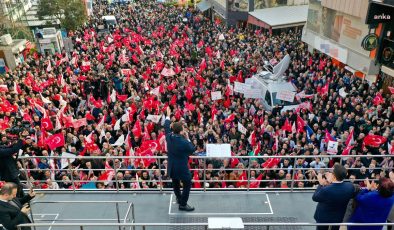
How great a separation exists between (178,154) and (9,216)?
3.04 metres

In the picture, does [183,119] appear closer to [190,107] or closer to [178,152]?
[190,107]

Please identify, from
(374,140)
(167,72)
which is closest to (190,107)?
(167,72)

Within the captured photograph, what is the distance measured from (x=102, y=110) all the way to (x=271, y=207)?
1047cm

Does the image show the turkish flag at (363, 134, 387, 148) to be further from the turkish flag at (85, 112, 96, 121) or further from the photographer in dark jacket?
the turkish flag at (85, 112, 96, 121)

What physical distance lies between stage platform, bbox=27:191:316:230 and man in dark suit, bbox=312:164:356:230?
5.89 feet

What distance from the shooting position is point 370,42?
2031cm

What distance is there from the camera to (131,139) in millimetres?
13961

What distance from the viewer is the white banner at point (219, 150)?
805 cm

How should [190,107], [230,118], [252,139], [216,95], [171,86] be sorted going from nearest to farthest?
[252,139]
[230,118]
[190,107]
[216,95]
[171,86]

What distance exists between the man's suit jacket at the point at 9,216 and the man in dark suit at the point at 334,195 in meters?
4.70

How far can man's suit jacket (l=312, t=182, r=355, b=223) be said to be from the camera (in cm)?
558

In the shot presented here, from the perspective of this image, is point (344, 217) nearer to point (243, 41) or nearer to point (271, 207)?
point (271, 207)

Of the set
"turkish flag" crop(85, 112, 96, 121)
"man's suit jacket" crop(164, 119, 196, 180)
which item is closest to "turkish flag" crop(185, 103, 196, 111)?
"turkish flag" crop(85, 112, 96, 121)

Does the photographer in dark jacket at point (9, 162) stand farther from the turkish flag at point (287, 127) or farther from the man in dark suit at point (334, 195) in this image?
the turkish flag at point (287, 127)
